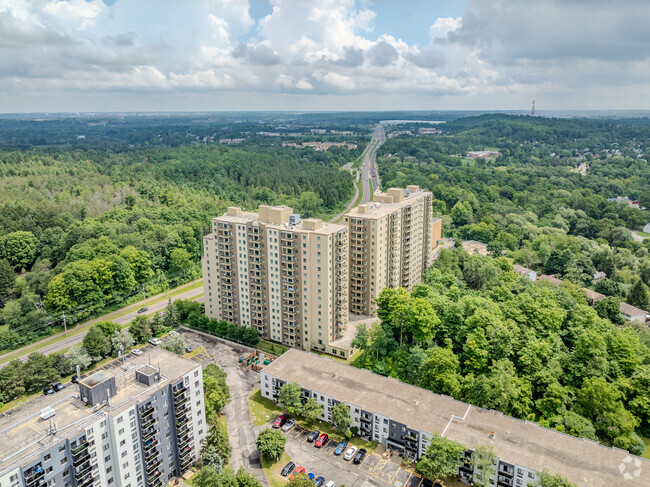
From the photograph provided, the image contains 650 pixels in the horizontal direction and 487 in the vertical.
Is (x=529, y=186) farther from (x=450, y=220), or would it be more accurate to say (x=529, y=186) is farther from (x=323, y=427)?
(x=323, y=427)

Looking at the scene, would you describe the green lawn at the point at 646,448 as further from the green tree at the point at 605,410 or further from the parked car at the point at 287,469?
the parked car at the point at 287,469

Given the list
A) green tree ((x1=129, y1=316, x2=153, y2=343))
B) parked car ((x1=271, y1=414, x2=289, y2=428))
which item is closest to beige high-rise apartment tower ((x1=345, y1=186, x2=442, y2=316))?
parked car ((x1=271, y1=414, x2=289, y2=428))

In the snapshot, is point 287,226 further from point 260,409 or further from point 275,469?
point 275,469

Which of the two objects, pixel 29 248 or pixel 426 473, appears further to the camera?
pixel 29 248

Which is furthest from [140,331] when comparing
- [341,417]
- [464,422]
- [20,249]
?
[464,422]

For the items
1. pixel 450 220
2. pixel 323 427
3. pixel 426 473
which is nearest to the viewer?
pixel 426 473

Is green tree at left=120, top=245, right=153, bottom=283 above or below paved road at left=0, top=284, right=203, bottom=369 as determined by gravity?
above

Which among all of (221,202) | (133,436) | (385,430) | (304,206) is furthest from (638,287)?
(221,202)

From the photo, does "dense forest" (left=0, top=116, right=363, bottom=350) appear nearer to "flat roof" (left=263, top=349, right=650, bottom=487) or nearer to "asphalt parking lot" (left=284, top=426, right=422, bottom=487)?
"flat roof" (left=263, top=349, right=650, bottom=487)
